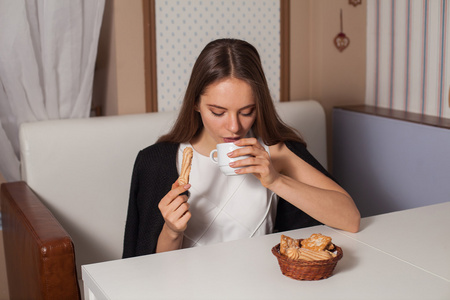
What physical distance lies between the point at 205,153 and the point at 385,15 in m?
1.23

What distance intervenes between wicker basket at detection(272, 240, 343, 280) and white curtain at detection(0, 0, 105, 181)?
134cm

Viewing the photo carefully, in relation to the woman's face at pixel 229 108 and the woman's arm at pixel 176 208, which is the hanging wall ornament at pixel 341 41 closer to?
the woman's face at pixel 229 108

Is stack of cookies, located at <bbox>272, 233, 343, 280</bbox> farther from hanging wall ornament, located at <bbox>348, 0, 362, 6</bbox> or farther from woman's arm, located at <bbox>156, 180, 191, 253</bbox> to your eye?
hanging wall ornament, located at <bbox>348, 0, 362, 6</bbox>

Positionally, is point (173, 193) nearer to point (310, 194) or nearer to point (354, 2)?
point (310, 194)

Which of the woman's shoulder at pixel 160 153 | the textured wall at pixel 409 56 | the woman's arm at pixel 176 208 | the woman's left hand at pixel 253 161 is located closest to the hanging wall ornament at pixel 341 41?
the textured wall at pixel 409 56

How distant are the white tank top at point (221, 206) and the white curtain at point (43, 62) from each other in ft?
2.35

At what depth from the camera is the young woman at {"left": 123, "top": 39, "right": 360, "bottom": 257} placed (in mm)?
1531

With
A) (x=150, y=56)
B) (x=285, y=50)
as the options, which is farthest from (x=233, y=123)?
(x=285, y=50)

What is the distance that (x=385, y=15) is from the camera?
2.52 m

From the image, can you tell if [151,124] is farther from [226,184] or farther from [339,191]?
[339,191]

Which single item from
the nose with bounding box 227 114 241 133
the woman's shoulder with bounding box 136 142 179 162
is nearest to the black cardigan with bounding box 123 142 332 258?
the woman's shoulder with bounding box 136 142 179 162

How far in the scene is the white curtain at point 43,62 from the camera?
206 centimetres

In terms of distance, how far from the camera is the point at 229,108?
153 centimetres

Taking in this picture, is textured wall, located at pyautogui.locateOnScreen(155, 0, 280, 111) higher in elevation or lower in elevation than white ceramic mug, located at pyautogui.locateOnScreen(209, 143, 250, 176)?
higher
